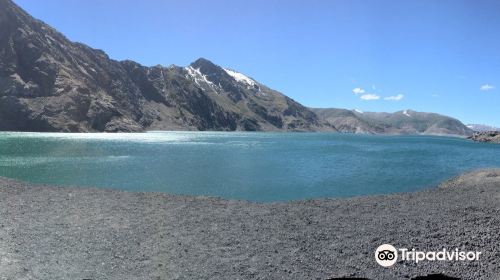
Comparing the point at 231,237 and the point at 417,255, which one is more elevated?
the point at 417,255

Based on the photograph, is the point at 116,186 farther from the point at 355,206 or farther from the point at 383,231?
the point at 383,231

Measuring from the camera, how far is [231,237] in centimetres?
2194

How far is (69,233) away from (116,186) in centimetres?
2913

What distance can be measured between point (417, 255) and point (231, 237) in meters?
9.13

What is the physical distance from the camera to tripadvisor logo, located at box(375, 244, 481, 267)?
688 inches

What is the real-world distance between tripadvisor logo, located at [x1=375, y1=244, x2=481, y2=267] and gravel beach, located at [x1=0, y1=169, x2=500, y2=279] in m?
0.32

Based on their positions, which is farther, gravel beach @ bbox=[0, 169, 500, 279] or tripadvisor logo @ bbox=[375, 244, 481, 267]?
tripadvisor logo @ bbox=[375, 244, 481, 267]

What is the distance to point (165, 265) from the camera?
17594 millimetres

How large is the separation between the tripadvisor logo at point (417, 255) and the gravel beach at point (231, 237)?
32 cm

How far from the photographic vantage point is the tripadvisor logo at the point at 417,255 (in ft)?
57.4

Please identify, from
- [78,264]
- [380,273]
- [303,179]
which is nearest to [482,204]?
[380,273]

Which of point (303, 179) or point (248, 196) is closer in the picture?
point (248, 196)

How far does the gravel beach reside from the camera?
666 inches

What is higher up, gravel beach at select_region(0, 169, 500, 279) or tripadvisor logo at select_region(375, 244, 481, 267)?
tripadvisor logo at select_region(375, 244, 481, 267)
